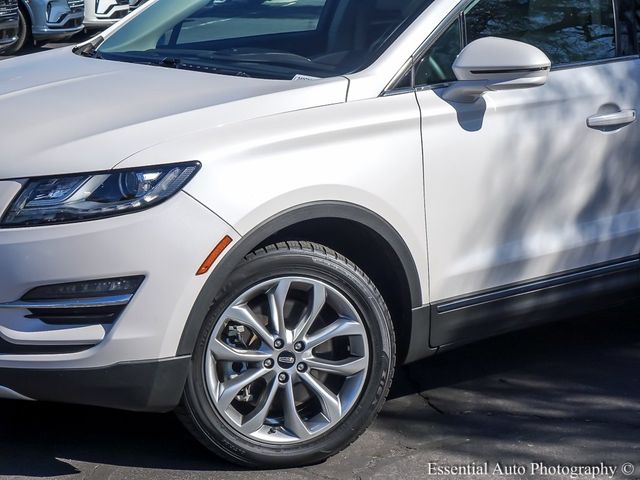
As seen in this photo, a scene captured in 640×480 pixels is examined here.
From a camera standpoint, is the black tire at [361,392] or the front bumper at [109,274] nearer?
the front bumper at [109,274]

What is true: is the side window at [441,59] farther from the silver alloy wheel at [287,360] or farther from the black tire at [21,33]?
the black tire at [21,33]

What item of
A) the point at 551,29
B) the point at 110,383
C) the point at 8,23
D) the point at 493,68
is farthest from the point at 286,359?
the point at 8,23

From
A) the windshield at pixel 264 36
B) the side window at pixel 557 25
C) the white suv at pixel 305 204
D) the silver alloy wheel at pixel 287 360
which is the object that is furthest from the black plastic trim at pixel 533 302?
the windshield at pixel 264 36

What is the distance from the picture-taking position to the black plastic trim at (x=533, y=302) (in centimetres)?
420

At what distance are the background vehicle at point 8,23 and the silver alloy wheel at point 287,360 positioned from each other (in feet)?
37.2

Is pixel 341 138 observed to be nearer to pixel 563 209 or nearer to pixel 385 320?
pixel 385 320

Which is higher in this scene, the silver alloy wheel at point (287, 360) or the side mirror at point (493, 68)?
the side mirror at point (493, 68)

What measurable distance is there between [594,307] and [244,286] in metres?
1.64

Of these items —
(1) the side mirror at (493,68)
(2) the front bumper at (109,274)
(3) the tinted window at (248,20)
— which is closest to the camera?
(2) the front bumper at (109,274)

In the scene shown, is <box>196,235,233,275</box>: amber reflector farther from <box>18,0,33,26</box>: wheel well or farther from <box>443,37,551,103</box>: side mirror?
<box>18,0,33,26</box>: wheel well

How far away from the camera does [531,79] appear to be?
13.4ft

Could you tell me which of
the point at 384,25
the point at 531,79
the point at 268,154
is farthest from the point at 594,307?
the point at 268,154

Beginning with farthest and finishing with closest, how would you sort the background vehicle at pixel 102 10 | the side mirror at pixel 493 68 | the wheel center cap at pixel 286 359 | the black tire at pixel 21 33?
the black tire at pixel 21 33 → the background vehicle at pixel 102 10 → the side mirror at pixel 493 68 → the wheel center cap at pixel 286 359

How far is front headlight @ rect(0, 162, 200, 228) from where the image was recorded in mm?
3438
